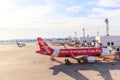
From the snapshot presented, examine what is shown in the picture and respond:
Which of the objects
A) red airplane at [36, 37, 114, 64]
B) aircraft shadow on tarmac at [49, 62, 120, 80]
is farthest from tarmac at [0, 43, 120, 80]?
red airplane at [36, 37, 114, 64]

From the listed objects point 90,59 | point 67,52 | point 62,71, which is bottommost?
point 62,71

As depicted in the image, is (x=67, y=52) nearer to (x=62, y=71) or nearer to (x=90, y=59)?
(x=90, y=59)

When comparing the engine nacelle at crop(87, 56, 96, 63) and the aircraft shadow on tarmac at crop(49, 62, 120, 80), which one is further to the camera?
the engine nacelle at crop(87, 56, 96, 63)

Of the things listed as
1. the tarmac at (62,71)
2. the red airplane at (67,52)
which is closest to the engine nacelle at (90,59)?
the tarmac at (62,71)

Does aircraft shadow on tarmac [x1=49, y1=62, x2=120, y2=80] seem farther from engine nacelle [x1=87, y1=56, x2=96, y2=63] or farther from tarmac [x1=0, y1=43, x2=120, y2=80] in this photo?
engine nacelle [x1=87, y1=56, x2=96, y2=63]

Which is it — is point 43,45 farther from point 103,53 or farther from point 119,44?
point 119,44

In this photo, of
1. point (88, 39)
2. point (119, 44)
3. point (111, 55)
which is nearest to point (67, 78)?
point (111, 55)

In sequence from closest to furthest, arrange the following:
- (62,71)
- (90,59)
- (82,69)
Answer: (62,71) → (82,69) → (90,59)

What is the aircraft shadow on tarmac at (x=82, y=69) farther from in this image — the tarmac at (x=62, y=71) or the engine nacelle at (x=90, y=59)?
the engine nacelle at (x=90, y=59)

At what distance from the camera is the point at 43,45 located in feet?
130

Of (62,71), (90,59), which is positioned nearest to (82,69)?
(62,71)

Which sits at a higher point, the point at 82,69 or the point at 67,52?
the point at 67,52

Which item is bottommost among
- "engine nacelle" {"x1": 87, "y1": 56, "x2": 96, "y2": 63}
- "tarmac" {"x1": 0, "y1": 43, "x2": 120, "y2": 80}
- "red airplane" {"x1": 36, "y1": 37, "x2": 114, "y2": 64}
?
"tarmac" {"x1": 0, "y1": 43, "x2": 120, "y2": 80}

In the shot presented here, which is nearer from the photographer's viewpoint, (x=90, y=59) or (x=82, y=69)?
(x=82, y=69)
